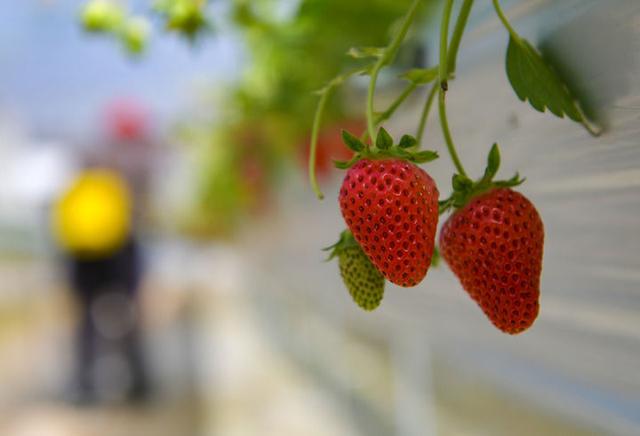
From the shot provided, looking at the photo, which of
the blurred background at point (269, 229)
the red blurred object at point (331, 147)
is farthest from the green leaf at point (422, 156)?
the red blurred object at point (331, 147)

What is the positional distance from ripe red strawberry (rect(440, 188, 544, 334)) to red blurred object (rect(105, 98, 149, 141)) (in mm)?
2083

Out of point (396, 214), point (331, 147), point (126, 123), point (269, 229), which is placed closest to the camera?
point (396, 214)

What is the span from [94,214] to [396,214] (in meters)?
2.01

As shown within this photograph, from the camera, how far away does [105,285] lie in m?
2.31

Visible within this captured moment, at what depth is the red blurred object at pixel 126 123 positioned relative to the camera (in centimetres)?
231

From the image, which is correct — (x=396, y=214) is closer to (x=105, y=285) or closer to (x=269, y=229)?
(x=269, y=229)

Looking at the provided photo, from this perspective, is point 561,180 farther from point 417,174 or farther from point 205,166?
point 205,166

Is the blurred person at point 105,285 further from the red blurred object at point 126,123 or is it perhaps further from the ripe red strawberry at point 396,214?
the ripe red strawberry at point 396,214

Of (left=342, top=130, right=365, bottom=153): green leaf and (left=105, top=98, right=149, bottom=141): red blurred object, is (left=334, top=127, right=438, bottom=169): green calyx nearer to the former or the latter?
(left=342, top=130, right=365, bottom=153): green leaf

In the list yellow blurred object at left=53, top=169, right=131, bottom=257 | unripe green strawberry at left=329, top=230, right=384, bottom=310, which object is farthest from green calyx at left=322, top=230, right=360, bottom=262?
yellow blurred object at left=53, top=169, right=131, bottom=257

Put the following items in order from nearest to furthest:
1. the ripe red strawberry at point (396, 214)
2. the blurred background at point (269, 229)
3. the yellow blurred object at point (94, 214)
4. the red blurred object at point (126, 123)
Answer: the ripe red strawberry at point (396, 214) → the blurred background at point (269, 229) → the yellow blurred object at point (94, 214) → the red blurred object at point (126, 123)

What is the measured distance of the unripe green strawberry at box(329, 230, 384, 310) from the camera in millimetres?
363

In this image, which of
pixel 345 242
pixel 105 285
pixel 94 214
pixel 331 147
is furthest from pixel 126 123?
pixel 345 242

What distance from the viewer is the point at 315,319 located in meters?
2.21
